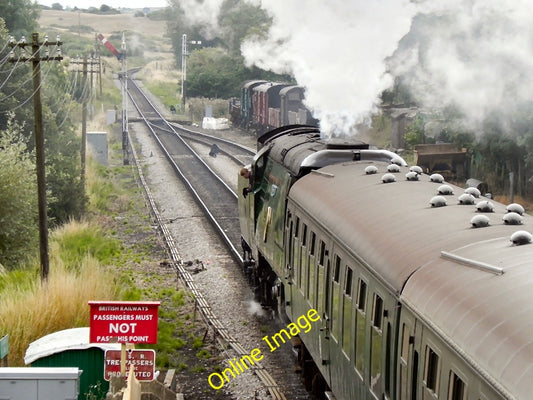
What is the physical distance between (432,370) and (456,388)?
0.50 metres

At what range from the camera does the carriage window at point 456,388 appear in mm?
5309

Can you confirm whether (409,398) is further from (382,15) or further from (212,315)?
(382,15)

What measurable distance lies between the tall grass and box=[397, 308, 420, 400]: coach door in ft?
22.8

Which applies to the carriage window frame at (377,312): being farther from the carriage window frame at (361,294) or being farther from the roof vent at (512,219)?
the roof vent at (512,219)

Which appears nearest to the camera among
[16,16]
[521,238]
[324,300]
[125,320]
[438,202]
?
[521,238]

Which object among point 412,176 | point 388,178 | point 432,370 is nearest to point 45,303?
point 388,178

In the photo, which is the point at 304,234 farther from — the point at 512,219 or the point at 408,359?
the point at 408,359

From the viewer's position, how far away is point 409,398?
6.36 metres

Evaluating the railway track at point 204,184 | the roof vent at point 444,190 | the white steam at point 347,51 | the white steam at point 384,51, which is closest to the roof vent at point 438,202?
the roof vent at point 444,190

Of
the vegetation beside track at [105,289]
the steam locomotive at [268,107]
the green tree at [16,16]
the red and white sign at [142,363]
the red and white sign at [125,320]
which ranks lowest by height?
the vegetation beside track at [105,289]

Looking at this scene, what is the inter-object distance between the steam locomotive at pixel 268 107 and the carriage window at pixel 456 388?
93.4ft

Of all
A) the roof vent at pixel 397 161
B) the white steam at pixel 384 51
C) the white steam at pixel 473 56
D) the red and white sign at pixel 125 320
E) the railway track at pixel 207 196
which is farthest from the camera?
the white steam at pixel 473 56

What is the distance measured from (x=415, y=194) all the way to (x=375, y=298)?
1.86 metres

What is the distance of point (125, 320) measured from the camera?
8352 millimetres
